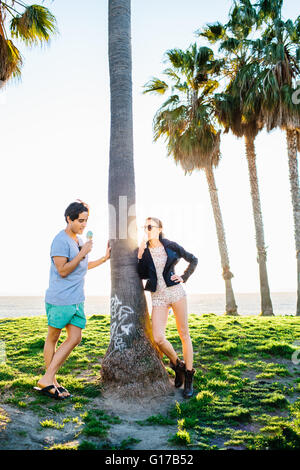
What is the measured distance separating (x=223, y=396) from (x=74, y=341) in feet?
7.01

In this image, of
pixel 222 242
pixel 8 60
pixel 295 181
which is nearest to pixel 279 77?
pixel 295 181

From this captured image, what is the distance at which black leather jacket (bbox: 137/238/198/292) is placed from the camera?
15.5 ft

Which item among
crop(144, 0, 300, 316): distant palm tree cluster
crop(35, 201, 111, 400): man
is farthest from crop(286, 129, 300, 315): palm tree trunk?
crop(35, 201, 111, 400): man

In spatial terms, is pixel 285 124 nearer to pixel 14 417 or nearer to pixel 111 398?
pixel 111 398

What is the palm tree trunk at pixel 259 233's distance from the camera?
14.5 metres

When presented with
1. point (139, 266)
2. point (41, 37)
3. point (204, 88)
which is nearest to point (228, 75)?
point (204, 88)

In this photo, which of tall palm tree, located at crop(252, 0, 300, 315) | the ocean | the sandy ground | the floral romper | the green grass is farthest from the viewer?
the ocean

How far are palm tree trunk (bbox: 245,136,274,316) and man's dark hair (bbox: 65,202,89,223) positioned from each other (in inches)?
462

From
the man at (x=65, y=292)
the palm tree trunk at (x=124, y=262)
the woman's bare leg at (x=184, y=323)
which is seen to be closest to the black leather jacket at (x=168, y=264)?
the palm tree trunk at (x=124, y=262)

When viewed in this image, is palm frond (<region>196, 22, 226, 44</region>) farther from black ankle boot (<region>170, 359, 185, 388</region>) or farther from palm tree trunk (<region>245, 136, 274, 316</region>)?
black ankle boot (<region>170, 359, 185, 388</region>)

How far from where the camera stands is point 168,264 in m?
4.76

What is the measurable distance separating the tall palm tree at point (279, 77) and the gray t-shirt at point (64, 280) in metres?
11.8
